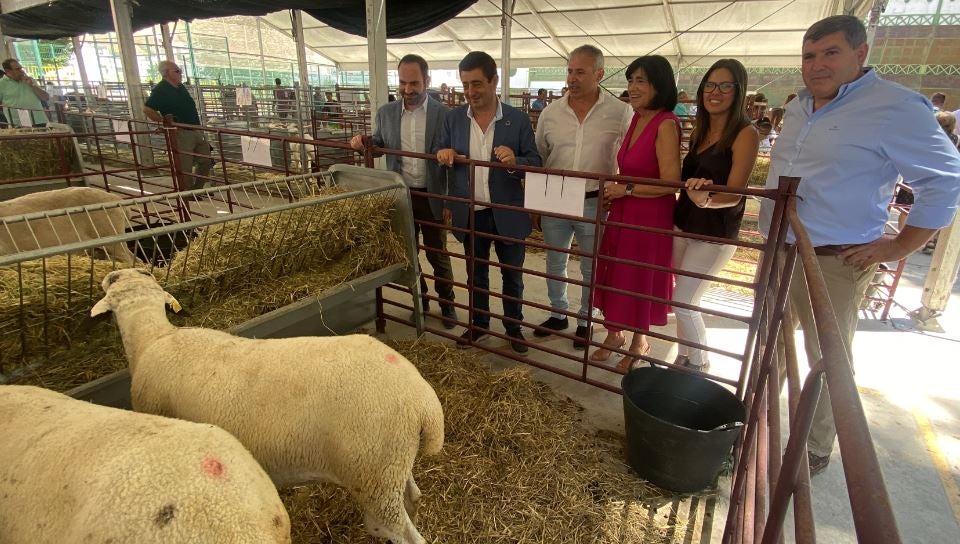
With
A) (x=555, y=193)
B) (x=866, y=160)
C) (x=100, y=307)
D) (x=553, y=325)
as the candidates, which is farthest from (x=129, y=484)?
(x=553, y=325)

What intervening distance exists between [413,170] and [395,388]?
8.66 ft

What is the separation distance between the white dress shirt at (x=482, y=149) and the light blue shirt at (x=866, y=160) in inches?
75.1

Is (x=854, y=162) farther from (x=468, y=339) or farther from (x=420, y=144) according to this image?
(x=420, y=144)

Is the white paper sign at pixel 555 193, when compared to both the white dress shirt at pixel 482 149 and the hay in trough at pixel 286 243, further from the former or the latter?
the hay in trough at pixel 286 243

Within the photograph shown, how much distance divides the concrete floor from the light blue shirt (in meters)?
1.45

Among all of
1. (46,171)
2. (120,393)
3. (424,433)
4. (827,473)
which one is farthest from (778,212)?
(46,171)

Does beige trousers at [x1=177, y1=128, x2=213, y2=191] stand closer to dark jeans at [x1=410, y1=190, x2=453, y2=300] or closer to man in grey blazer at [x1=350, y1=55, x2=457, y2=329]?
man in grey blazer at [x1=350, y1=55, x2=457, y2=329]

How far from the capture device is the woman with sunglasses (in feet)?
9.31

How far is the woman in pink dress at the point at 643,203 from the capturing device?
122 inches

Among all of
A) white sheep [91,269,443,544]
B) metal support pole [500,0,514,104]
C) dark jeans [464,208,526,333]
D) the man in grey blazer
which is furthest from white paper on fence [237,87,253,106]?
white sheep [91,269,443,544]

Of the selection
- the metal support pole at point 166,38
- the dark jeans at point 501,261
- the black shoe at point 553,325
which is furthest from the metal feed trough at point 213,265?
the metal support pole at point 166,38

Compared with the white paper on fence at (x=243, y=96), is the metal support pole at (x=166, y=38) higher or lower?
higher

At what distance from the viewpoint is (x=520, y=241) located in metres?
3.56

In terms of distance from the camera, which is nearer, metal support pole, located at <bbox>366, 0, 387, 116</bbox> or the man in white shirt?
the man in white shirt
